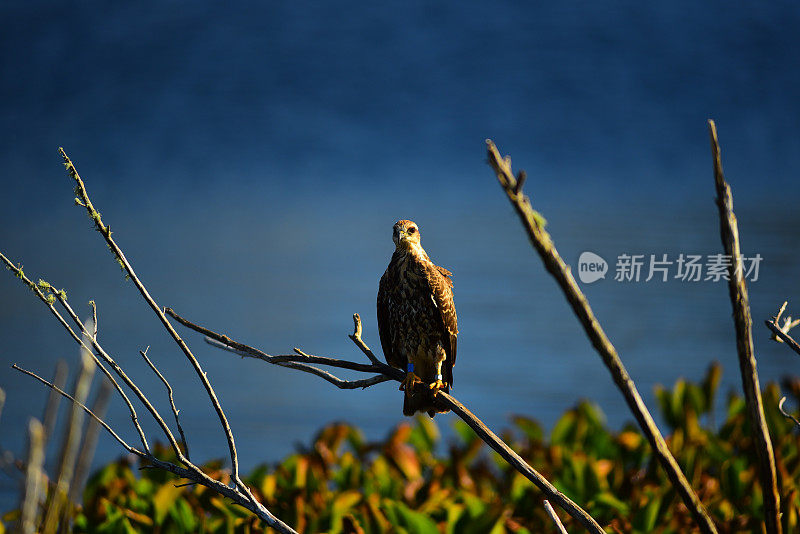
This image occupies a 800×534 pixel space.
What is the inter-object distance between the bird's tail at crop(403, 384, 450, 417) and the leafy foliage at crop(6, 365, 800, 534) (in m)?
0.30

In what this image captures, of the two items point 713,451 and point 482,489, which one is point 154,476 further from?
point 713,451

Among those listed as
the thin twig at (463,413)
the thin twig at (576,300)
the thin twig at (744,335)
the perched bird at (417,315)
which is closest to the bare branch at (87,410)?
the thin twig at (463,413)

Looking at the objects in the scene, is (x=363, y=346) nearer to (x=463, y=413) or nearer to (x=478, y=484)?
(x=463, y=413)

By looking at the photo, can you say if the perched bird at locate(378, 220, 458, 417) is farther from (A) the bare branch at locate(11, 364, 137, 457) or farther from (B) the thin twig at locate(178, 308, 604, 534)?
(A) the bare branch at locate(11, 364, 137, 457)

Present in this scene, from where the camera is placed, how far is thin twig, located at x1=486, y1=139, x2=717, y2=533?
2.63 ft

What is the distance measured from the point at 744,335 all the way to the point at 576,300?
0.22 meters

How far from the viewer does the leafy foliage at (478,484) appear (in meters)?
2.15

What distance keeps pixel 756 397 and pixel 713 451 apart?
7.09 feet

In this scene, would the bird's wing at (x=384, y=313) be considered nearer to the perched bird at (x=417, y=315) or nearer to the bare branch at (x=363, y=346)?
the perched bird at (x=417, y=315)

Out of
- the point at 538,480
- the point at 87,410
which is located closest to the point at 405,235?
the point at 538,480

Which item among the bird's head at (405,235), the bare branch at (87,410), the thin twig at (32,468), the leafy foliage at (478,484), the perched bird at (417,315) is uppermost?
the bird's head at (405,235)

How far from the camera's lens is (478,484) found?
2.71 meters

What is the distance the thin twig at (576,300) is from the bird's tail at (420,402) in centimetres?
99

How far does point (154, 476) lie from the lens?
102 inches
